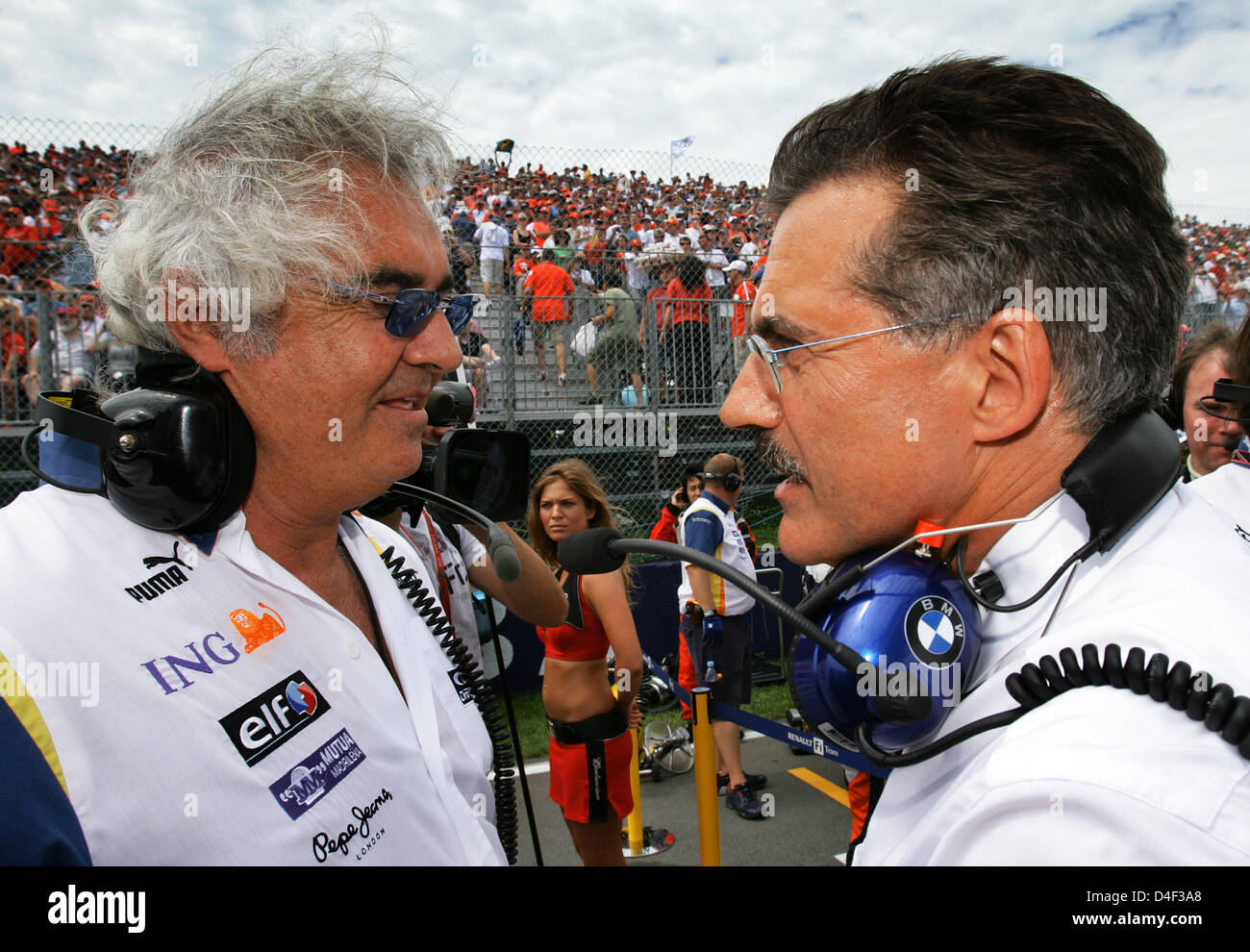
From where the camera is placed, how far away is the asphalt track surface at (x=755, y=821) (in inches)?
179

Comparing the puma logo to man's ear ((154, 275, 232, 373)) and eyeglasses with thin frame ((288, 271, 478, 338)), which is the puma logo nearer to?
man's ear ((154, 275, 232, 373))

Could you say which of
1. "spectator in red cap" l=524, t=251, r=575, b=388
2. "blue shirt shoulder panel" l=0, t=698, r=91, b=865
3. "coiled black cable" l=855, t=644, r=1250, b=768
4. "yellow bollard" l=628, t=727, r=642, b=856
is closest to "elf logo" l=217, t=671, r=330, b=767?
"blue shirt shoulder panel" l=0, t=698, r=91, b=865

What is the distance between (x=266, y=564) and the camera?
134 cm

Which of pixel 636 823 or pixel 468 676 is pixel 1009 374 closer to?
pixel 468 676

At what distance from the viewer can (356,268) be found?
1.37m

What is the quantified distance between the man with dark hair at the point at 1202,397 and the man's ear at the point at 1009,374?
3514 millimetres

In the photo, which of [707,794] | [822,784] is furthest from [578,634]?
[822,784]

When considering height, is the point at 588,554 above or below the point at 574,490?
above

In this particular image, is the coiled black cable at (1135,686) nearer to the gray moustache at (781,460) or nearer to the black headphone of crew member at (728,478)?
the gray moustache at (781,460)

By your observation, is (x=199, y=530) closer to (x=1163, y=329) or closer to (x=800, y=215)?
(x=800, y=215)

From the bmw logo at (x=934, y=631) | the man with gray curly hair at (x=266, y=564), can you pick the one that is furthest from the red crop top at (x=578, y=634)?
the bmw logo at (x=934, y=631)

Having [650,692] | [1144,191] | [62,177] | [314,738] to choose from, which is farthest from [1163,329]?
[62,177]

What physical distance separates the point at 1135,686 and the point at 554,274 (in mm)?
9186
